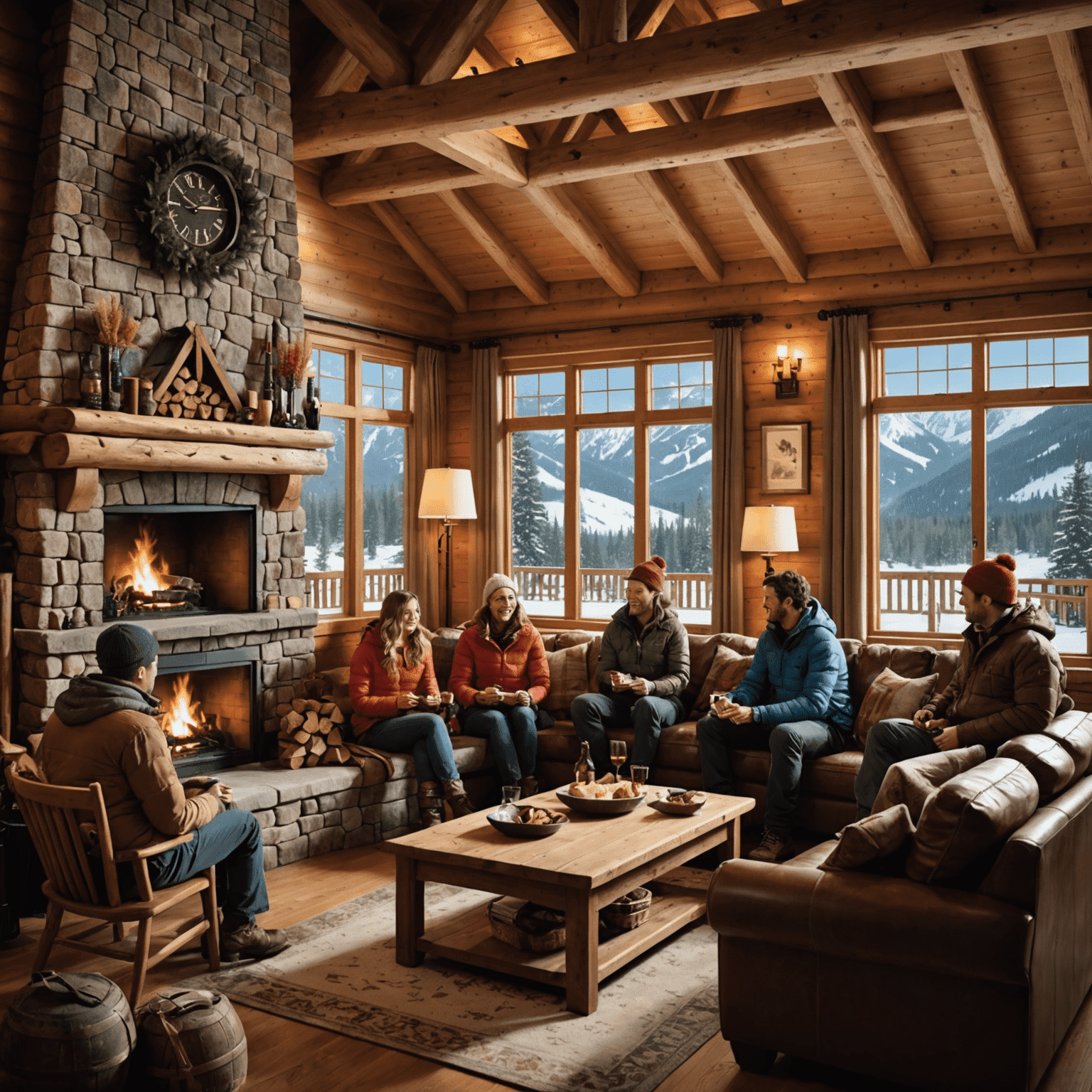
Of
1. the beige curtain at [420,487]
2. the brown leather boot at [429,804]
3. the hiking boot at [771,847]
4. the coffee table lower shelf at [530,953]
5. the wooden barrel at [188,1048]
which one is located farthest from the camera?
the beige curtain at [420,487]

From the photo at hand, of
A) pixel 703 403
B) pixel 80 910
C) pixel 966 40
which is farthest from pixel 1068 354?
pixel 80 910

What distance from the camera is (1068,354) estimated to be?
706 cm

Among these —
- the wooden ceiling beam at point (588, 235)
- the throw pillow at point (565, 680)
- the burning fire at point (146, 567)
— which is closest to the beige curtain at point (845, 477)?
the wooden ceiling beam at point (588, 235)

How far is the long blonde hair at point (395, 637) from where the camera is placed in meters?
5.54

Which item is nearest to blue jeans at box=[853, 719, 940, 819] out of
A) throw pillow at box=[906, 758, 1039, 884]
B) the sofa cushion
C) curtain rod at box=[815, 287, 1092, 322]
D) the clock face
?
the sofa cushion

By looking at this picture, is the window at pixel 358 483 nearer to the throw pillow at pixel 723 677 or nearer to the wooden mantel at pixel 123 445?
the wooden mantel at pixel 123 445

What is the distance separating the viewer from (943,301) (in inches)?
286

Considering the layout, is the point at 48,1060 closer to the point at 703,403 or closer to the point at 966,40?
the point at 966,40

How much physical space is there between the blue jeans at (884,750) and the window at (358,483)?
14.0ft

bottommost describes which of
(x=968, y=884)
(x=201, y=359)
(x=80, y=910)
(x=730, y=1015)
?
(x=730, y=1015)

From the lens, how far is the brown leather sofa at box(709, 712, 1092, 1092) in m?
2.68

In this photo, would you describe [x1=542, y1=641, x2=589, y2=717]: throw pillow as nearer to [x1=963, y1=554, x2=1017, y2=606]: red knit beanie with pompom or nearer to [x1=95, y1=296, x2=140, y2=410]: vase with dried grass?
[x1=963, y1=554, x2=1017, y2=606]: red knit beanie with pompom

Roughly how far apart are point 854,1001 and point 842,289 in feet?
18.7

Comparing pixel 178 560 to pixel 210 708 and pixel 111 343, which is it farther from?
pixel 111 343
